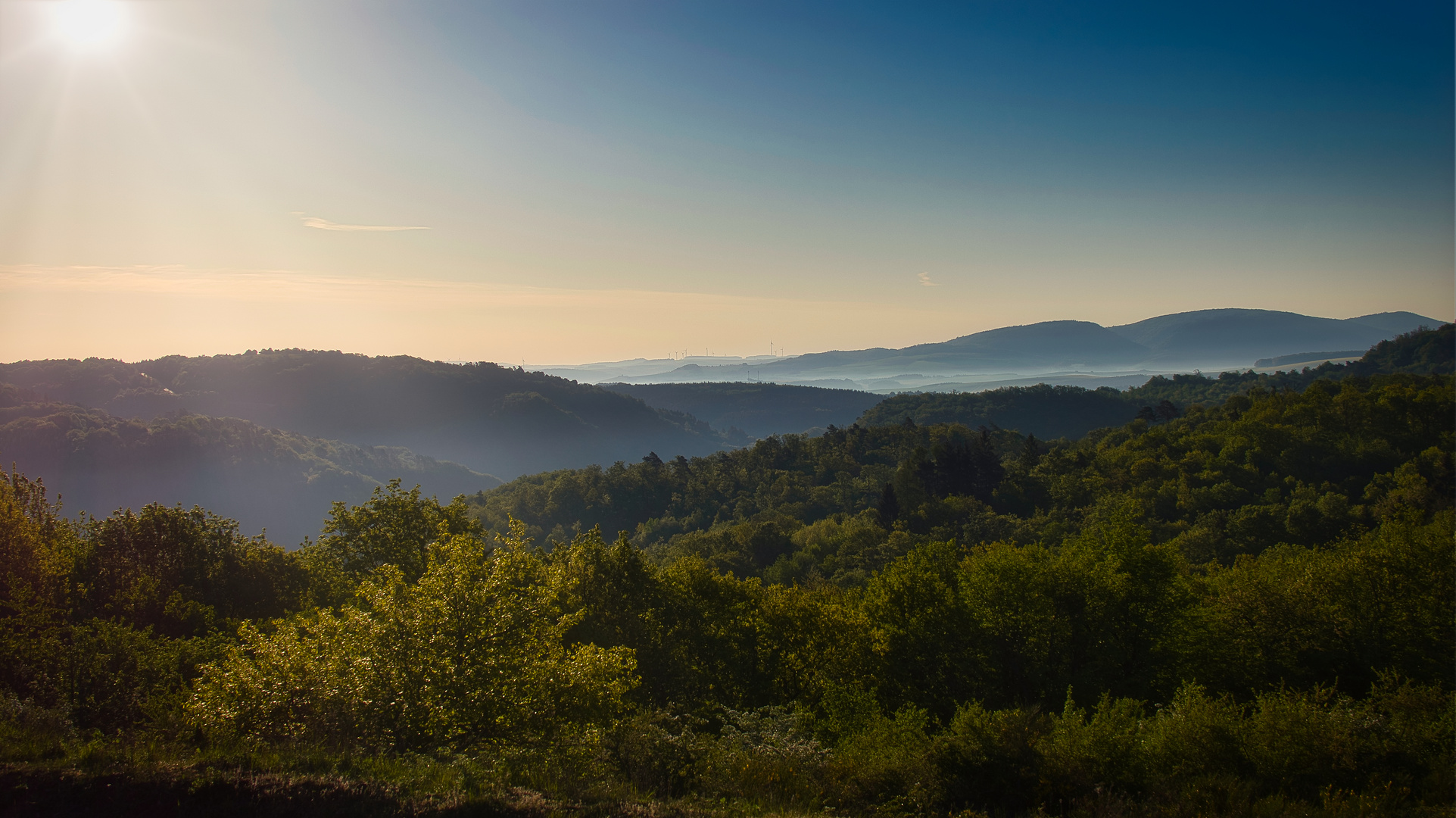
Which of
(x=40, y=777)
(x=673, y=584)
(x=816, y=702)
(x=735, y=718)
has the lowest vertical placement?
(x=816, y=702)

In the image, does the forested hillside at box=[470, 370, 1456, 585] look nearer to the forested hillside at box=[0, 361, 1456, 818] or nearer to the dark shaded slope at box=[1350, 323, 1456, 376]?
the forested hillside at box=[0, 361, 1456, 818]

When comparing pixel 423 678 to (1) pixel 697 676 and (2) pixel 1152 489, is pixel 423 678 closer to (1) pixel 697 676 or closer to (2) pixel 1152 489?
(1) pixel 697 676

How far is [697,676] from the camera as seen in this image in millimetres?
27484

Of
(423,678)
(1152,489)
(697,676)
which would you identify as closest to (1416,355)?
(1152,489)

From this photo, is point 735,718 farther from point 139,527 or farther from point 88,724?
point 139,527

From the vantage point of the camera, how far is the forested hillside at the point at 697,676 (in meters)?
14.6

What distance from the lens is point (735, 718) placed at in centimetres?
2186

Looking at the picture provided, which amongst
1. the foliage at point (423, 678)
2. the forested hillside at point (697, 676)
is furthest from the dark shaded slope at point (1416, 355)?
the foliage at point (423, 678)

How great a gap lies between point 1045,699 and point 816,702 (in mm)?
8441

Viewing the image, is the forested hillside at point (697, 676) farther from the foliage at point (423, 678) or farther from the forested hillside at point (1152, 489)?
the forested hillside at point (1152, 489)

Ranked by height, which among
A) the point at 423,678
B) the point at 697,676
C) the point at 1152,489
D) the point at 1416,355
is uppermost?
the point at 1416,355

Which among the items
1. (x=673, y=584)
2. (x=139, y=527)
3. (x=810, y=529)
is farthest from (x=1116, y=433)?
(x=139, y=527)

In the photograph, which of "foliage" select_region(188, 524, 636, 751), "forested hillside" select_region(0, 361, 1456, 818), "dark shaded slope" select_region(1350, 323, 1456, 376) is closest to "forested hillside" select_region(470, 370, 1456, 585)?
"forested hillside" select_region(0, 361, 1456, 818)

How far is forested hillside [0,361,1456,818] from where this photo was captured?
14.6 meters
